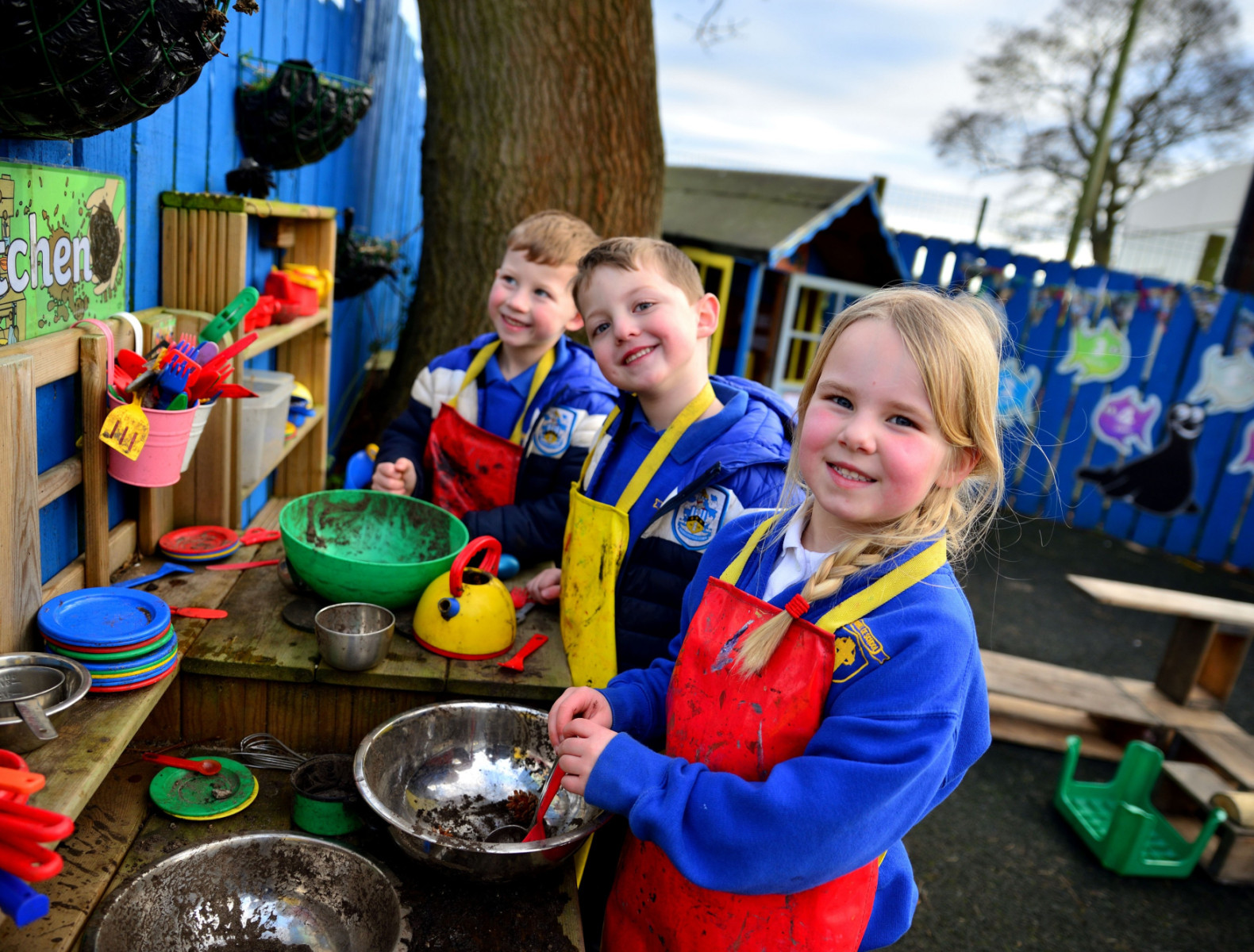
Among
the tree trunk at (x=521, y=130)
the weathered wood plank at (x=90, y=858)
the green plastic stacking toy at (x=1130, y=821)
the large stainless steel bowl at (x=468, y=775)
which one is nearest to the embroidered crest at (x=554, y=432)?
the large stainless steel bowl at (x=468, y=775)

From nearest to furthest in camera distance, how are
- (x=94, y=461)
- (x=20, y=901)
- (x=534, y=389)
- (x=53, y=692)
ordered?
(x=20, y=901) → (x=53, y=692) → (x=94, y=461) → (x=534, y=389)

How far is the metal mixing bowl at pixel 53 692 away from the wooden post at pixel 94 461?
1.20 feet

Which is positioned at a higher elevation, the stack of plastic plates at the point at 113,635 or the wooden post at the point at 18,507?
the wooden post at the point at 18,507

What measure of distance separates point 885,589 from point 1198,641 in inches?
150

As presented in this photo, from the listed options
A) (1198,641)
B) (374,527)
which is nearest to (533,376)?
(374,527)

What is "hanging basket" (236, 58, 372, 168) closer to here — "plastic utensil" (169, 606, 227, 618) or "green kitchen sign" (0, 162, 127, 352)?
"green kitchen sign" (0, 162, 127, 352)

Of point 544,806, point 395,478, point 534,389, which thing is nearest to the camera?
point 544,806

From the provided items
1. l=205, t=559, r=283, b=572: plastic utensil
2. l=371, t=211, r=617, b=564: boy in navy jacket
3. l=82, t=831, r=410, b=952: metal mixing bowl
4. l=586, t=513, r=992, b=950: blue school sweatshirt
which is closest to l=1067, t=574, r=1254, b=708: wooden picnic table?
l=371, t=211, r=617, b=564: boy in navy jacket

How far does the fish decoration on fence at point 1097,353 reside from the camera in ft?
25.0

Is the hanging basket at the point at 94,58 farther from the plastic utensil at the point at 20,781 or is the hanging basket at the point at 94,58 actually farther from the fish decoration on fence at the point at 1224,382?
the fish decoration on fence at the point at 1224,382

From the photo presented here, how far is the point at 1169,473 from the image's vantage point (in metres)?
7.66

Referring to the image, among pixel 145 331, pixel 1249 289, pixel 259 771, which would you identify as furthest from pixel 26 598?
pixel 1249 289

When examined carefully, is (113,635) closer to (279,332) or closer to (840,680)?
(840,680)

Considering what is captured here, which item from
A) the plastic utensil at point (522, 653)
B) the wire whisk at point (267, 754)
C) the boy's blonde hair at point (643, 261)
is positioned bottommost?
the wire whisk at point (267, 754)
